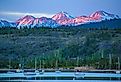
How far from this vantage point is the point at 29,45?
66.8 metres

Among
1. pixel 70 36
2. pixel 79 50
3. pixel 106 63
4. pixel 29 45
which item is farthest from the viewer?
pixel 70 36

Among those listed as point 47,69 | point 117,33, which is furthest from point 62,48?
point 47,69

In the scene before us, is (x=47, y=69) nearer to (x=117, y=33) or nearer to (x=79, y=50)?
(x=79, y=50)

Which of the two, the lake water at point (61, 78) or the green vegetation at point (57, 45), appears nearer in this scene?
the lake water at point (61, 78)

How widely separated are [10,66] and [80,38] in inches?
1023

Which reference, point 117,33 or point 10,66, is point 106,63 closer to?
point 10,66

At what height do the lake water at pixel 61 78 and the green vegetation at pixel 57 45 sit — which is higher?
the green vegetation at pixel 57 45

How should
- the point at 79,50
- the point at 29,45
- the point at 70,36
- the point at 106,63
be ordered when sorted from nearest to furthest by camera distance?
the point at 106,63, the point at 79,50, the point at 29,45, the point at 70,36

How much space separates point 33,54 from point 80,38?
33.9 feet

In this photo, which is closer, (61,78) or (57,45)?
(61,78)

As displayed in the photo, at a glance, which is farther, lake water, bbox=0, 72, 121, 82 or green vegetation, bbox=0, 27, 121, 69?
green vegetation, bbox=0, 27, 121, 69

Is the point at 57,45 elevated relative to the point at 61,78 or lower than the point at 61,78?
elevated

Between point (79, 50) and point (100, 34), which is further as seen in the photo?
point (100, 34)

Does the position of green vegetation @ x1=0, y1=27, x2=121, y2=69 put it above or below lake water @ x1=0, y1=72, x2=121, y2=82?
above
